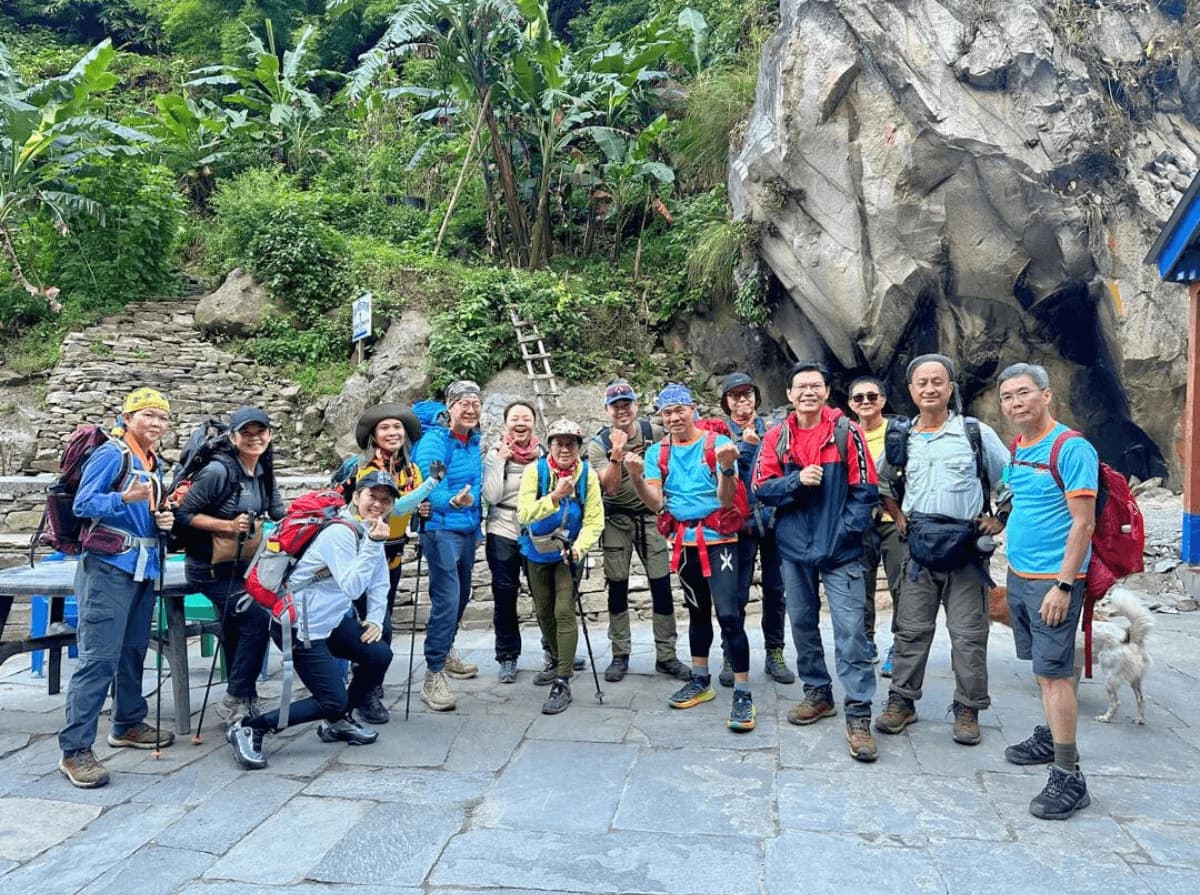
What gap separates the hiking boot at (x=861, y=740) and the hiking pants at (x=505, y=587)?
1801mm

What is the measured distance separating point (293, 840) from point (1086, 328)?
12126mm

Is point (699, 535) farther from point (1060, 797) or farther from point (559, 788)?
point (1060, 797)

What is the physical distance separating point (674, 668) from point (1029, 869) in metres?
2.55

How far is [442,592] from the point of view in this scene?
15.4ft

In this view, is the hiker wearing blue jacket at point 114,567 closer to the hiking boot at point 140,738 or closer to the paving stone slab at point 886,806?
the hiking boot at point 140,738

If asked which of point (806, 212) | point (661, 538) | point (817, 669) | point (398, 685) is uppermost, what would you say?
point (806, 212)

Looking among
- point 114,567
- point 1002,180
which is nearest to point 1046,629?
point 114,567

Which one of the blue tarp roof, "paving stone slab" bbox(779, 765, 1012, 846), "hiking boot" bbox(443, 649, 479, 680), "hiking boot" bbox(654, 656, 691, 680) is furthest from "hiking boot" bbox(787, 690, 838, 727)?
the blue tarp roof

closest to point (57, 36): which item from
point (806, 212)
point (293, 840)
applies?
point (806, 212)

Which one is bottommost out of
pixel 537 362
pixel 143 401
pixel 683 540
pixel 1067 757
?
pixel 1067 757

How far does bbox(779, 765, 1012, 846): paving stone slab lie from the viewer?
305 centimetres

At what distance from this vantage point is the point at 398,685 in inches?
203

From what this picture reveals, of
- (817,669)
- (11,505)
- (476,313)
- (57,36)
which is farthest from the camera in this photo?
(57,36)

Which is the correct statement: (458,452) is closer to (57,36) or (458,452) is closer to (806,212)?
(806,212)
